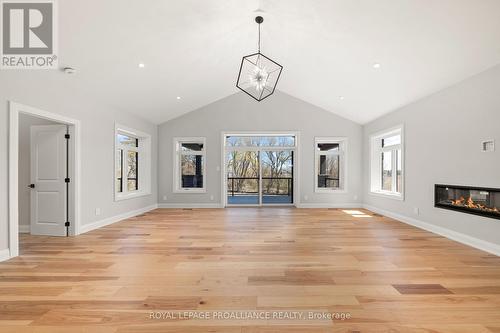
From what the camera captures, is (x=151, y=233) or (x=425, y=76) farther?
(x=151, y=233)

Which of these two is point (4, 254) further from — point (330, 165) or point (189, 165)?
point (330, 165)

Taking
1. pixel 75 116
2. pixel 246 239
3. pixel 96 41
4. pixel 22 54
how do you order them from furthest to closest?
pixel 75 116 → pixel 246 239 → pixel 96 41 → pixel 22 54

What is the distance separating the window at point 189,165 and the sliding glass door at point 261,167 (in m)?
0.78

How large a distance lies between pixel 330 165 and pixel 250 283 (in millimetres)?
5908

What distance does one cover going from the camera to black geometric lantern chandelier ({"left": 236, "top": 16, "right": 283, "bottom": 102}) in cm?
364

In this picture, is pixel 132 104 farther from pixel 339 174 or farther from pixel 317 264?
pixel 339 174

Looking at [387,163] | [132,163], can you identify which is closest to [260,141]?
[387,163]

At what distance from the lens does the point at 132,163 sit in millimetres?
6754

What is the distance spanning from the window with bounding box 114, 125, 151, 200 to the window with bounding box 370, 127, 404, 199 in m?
6.36

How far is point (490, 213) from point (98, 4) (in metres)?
5.75

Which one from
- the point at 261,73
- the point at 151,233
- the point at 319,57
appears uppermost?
the point at 319,57

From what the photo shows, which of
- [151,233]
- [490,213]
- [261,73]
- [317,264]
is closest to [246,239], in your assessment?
[317,264]

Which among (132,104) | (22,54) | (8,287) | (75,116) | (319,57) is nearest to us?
(8,287)

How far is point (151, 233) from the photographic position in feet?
14.6
